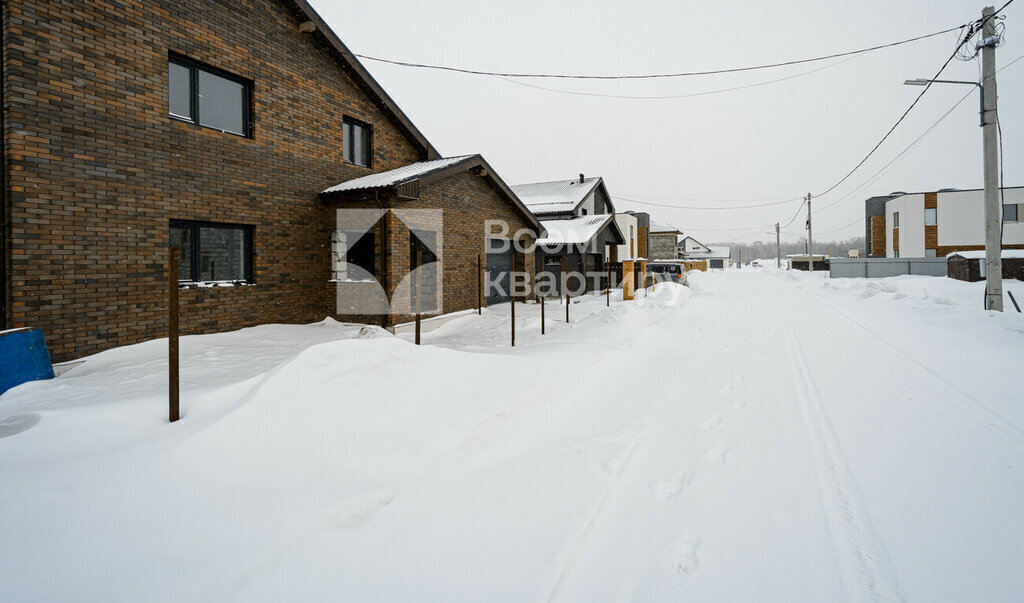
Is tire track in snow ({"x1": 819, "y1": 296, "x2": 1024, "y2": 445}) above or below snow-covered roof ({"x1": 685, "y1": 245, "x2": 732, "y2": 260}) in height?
below

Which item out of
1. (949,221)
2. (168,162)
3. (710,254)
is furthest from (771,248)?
(168,162)

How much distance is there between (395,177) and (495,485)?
355 inches

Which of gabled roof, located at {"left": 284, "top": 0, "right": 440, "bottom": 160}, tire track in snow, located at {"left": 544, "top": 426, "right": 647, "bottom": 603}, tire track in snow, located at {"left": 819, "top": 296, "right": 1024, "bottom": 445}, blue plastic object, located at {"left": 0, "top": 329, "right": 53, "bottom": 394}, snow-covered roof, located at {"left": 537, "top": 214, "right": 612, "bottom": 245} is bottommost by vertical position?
tire track in snow, located at {"left": 544, "top": 426, "right": 647, "bottom": 603}

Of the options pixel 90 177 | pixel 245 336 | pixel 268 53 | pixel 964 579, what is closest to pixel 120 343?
pixel 245 336

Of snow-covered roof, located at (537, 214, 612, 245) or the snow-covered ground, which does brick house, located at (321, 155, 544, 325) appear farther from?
the snow-covered ground

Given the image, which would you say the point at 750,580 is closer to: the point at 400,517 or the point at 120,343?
the point at 400,517

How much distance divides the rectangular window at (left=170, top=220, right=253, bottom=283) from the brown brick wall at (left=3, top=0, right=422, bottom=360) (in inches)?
9.6

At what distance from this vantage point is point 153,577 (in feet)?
7.93

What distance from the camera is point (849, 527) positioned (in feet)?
10.1

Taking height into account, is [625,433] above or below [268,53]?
below

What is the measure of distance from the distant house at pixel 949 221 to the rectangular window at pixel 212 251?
148ft

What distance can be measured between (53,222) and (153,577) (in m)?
6.74

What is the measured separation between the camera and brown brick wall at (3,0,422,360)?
257 inches

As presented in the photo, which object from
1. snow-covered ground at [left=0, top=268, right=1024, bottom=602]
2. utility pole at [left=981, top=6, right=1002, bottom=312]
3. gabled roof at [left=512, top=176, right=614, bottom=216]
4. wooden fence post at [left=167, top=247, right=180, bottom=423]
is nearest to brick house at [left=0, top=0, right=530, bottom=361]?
snow-covered ground at [left=0, top=268, right=1024, bottom=602]
